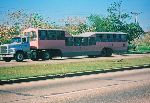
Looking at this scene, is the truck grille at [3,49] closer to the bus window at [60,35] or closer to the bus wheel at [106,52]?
the bus window at [60,35]

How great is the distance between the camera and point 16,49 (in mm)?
26062

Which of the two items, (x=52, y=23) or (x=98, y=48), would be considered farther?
(x=52, y=23)

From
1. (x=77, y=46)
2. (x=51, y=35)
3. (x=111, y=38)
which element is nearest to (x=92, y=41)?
(x=77, y=46)

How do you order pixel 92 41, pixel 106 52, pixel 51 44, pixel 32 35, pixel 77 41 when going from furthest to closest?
1. pixel 106 52
2. pixel 92 41
3. pixel 77 41
4. pixel 51 44
5. pixel 32 35

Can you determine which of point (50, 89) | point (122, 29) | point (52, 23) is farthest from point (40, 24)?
point (50, 89)

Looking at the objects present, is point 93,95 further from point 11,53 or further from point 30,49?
point 30,49

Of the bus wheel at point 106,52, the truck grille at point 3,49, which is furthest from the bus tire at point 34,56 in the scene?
the bus wheel at point 106,52

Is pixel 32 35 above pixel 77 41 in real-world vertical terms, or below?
above

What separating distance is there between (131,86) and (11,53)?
16875 mm

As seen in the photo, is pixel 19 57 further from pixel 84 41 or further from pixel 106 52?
pixel 106 52

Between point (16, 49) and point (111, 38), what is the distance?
50.4ft

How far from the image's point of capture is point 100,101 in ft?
28.1

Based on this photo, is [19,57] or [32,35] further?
A: [32,35]

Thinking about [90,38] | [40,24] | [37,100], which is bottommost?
[37,100]
